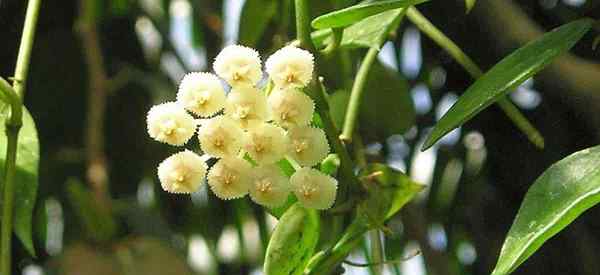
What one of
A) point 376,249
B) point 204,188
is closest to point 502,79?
point 376,249

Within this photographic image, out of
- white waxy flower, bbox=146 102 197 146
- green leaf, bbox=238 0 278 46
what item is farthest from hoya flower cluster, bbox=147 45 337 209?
green leaf, bbox=238 0 278 46

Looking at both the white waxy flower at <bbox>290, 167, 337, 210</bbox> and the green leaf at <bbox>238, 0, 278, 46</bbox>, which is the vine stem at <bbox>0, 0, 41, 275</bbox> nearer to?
the white waxy flower at <bbox>290, 167, 337, 210</bbox>

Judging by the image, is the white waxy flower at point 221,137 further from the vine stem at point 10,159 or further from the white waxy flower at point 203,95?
the vine stem at point 10,159

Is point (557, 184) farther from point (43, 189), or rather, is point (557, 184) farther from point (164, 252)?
point (43, 189)

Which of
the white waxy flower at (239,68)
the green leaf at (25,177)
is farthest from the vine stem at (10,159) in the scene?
the white waxy flower at (239,68)

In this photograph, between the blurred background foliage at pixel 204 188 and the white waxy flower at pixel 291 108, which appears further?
the blurred background foliage at pixel 204 188

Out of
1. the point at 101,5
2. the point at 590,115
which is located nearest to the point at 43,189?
the point at 101,5
